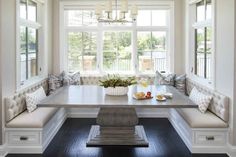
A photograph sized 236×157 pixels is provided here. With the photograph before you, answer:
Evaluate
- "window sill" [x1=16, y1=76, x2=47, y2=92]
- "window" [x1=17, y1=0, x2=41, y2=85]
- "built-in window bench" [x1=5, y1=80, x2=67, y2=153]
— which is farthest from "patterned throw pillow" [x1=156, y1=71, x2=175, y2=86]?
"built-in window bench" [x1=5, y1=80, x2=67, y2=153]

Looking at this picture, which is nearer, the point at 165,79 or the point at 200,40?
the point at 200,40

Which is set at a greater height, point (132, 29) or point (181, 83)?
point (132, 29)

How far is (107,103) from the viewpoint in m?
4.52

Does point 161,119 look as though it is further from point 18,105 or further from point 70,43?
point 18,105

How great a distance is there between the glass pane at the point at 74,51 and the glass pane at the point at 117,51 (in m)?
0.53

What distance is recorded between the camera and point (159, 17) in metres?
7.47

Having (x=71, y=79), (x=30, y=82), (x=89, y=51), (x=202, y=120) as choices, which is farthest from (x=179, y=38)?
(x=30, y=82)

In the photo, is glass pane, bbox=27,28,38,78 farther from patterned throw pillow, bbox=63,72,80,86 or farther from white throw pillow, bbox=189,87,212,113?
white throw pillow, bbox=189,87,212,113

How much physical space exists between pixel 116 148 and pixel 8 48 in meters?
2.07

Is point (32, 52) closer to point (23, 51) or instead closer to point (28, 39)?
point (28, 39)

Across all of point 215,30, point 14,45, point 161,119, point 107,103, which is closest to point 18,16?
point 14,45

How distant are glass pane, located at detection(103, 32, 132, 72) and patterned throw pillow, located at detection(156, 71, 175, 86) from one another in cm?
77

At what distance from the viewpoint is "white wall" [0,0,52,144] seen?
465 cm

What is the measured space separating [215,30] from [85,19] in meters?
3.14
